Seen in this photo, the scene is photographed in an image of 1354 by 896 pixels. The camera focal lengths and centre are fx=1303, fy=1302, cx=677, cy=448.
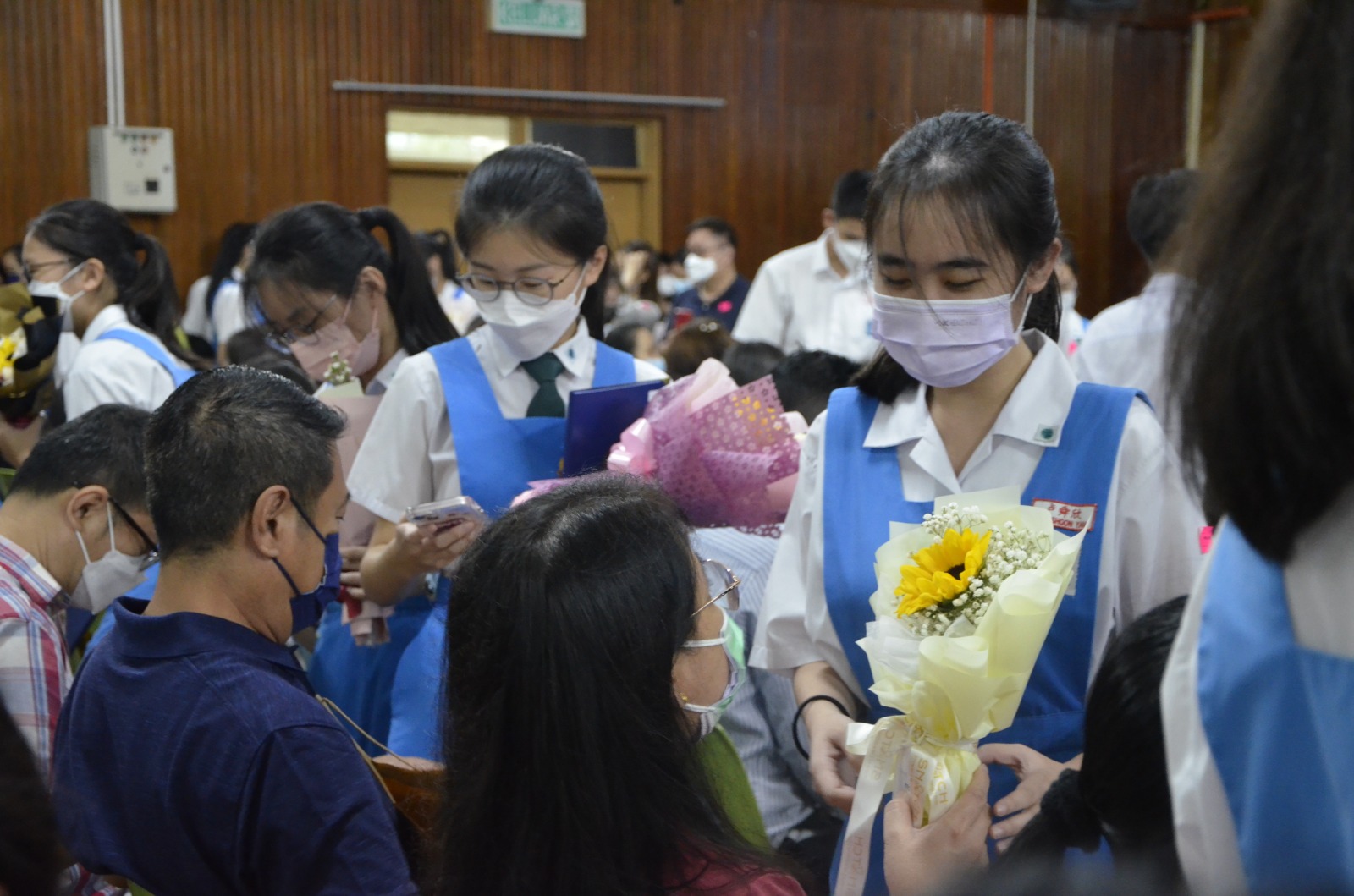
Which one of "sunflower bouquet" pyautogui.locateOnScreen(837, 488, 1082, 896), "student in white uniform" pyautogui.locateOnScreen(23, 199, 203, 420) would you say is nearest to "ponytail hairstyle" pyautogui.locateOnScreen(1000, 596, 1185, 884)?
"sunflower bouquet" pyautogui.locateOnScreen(837, 488, 1082, 896)

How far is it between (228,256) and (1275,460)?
7750 mm

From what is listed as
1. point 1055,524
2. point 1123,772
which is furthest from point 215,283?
point 1123,772

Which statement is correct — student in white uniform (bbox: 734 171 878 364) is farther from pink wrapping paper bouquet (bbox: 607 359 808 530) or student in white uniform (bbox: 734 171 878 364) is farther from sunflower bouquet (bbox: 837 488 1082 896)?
sunflower bouquet (bbox: 837 488 1082 896)

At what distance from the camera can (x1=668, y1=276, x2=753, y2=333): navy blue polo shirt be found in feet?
25.2

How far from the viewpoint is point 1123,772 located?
109cm

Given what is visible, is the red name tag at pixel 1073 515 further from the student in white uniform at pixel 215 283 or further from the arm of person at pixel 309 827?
the student in white uniform at pixel 215 283

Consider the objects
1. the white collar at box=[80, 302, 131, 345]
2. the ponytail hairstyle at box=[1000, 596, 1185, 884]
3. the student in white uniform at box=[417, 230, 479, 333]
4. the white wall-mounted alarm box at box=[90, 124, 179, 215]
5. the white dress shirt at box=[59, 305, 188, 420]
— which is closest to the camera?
the ponytail hairstyle at box=[1000, 596, 1185, 884]

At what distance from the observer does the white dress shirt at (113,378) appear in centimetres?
345

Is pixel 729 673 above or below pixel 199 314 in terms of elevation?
above

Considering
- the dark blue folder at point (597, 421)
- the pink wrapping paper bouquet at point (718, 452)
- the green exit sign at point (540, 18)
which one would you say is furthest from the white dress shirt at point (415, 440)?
the green exit sign at point (540, 18)

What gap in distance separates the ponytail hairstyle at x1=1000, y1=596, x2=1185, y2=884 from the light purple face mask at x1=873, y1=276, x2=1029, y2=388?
0.58 m

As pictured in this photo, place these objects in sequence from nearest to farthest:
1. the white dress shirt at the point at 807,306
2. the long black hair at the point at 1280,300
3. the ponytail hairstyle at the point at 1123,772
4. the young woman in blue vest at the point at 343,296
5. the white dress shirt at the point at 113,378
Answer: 1. the long black hair at the point at 1280,300
2. the ponytail hairstyle at the point at 1123,772
3. the young woman in blue vest at the point at 343,296
4. the white dress shirt at the point at 113,378
5. the white dress shirt at the point at 807,306

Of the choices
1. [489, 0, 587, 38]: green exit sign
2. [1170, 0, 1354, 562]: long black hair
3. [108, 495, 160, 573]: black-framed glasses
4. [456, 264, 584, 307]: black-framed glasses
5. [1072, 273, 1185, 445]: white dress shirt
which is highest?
[489, 0, 587, 38]: green exit sign

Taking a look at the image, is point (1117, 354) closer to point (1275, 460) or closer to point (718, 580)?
point (718, 580)
